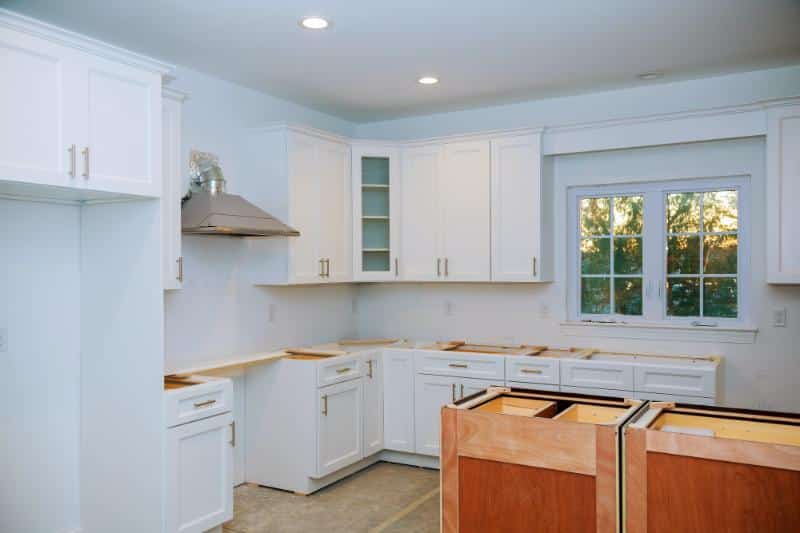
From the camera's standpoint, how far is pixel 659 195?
455cm

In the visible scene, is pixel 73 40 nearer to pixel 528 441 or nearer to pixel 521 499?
pixel 528 441

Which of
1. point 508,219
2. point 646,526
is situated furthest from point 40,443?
point 508,219

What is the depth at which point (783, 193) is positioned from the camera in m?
3.85

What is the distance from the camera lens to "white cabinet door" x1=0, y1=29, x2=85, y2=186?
2.51 meters

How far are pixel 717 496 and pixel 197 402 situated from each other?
2397 mm

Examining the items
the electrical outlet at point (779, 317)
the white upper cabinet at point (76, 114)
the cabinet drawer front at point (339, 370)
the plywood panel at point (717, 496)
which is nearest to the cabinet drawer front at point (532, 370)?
the cabinet drawer front at point (339, 370)

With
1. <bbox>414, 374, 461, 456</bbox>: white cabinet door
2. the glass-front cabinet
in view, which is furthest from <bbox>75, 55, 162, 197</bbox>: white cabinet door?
<bbox>414, 374, 461, 456</bbox>: white cabinet door

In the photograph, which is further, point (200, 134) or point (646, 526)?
point (200, 134)

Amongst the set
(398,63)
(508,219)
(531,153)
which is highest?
(398,63)

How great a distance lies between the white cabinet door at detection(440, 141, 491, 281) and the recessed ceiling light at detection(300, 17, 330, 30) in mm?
1792

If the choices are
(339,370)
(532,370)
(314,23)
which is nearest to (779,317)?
(532,370)

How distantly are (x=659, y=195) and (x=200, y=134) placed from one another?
3107 millimetres

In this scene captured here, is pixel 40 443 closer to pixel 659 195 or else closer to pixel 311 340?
pixel 311 340

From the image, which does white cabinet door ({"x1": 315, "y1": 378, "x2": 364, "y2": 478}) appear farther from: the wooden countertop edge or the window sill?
the window sill
